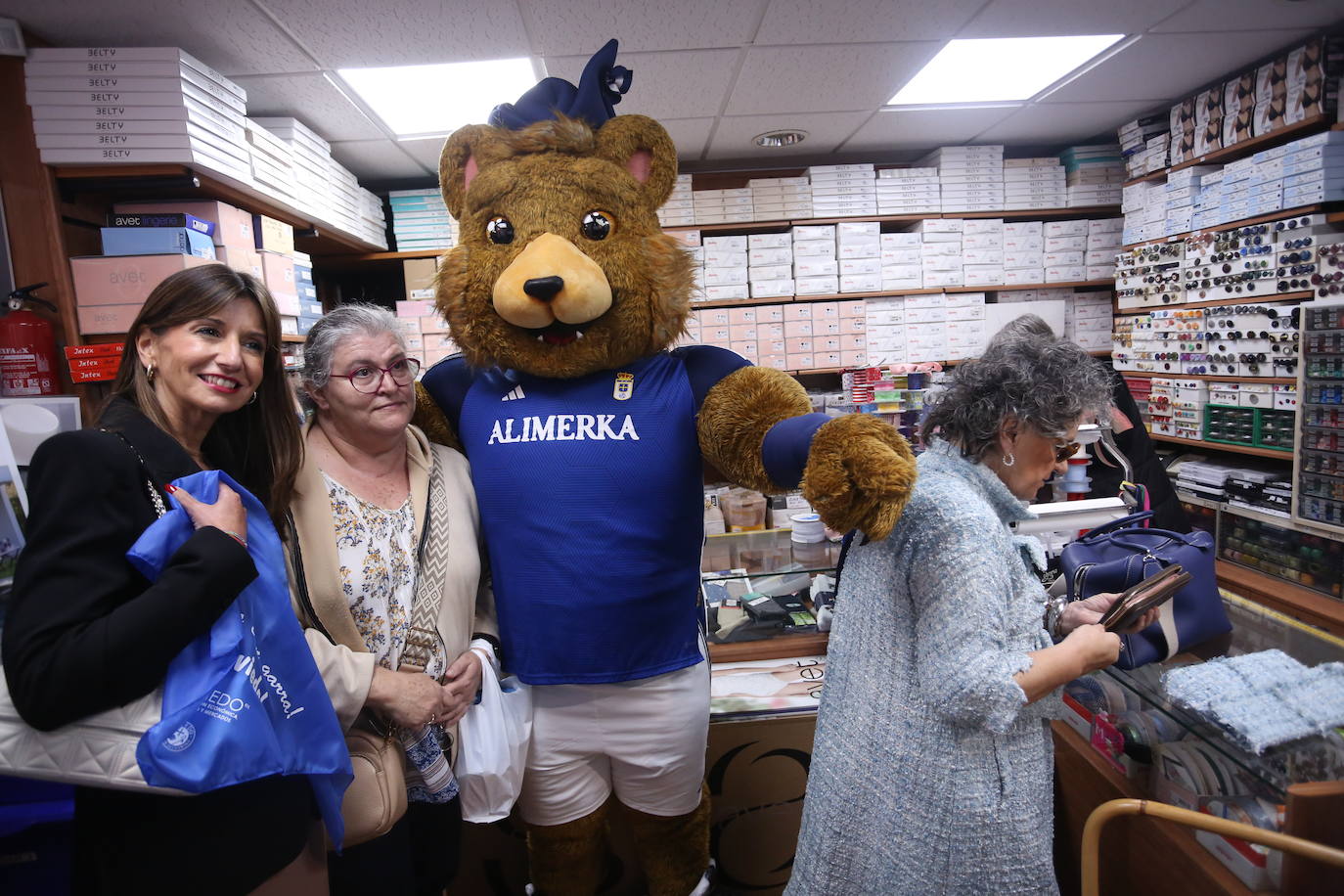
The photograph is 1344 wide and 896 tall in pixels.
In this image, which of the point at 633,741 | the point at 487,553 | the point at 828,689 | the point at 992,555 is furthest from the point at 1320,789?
the point at 487,553

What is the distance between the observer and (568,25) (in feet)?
8.25

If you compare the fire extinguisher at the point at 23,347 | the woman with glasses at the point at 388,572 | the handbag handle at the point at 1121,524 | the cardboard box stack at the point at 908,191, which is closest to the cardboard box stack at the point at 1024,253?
the cardboard box stack at the point at 908,191

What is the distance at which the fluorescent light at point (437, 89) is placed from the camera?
279 cm

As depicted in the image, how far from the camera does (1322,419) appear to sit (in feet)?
9.59

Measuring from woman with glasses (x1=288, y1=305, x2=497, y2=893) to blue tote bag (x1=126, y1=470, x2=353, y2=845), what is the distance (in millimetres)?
121

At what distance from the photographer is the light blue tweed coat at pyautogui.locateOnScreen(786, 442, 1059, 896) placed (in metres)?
1.00

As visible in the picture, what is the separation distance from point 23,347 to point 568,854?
233 centimetres

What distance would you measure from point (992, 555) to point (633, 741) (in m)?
0.79

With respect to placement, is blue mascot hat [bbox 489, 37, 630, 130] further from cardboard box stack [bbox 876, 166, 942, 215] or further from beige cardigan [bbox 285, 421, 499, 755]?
cardboard box stack [bbox 876, 166, 942, 215]

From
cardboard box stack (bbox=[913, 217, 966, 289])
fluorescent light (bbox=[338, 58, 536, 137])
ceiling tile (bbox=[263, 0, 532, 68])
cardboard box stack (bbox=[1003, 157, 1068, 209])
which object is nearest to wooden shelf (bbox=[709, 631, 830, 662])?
fluorescent light (bbox=[338, 58, 536, 137])

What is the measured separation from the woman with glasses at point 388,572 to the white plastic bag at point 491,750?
3 centimetres

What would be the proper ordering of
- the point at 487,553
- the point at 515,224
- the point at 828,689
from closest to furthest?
the point at 828,689 < the point at 515,224 < the point at 487,553

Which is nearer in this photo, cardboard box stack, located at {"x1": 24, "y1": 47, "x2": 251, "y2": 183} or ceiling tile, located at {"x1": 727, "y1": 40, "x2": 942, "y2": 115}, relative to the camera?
cardboard box stack, located at {"x1": 24, "y1": 47, "x2": 251, "y2": 183}

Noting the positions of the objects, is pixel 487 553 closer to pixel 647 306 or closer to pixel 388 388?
pixel 388 388
